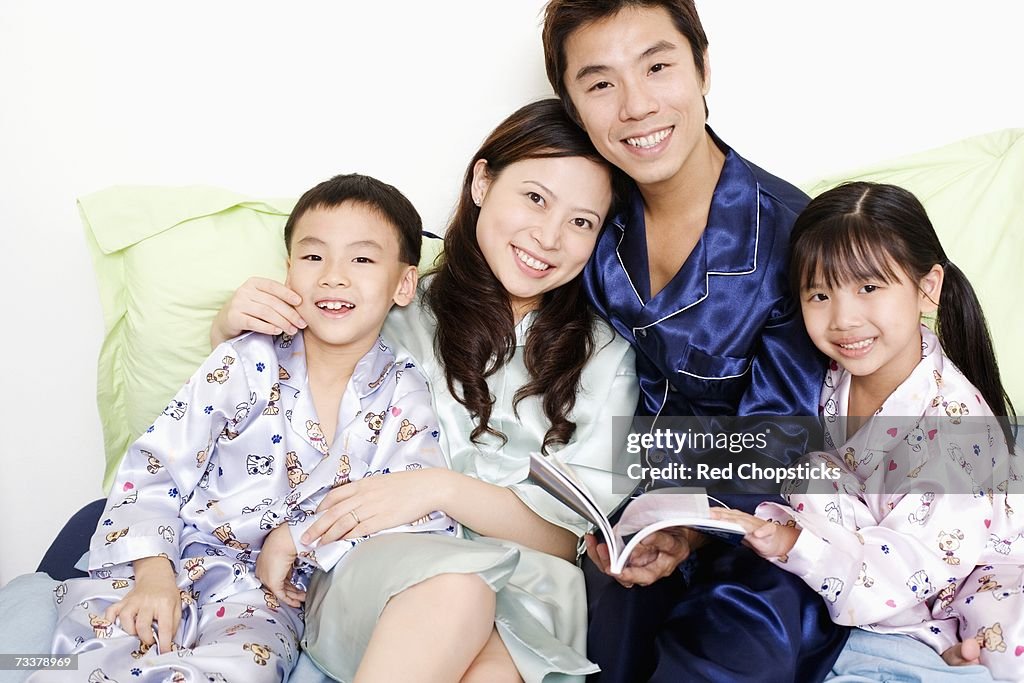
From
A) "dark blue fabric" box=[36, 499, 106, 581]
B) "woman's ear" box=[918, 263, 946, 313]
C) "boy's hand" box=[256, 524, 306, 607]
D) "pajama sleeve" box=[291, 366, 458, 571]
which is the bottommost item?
"dark blue fabric" box=[36, 499, 106, 581]

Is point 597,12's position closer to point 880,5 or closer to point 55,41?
point 880,5

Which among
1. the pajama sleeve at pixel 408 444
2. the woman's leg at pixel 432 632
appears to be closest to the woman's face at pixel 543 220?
the pajama sleeve at pixel 408 444

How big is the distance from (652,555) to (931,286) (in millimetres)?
630

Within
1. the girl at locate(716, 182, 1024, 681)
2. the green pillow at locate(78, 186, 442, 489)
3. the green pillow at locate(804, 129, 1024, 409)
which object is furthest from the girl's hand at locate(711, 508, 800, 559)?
the green pillow at locate(78, 186, 442, 489)

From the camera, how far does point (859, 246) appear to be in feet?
5.37

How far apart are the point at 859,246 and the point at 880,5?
889 millimetres

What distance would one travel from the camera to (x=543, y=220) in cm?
183

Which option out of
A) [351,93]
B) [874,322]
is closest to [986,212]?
[874,322]

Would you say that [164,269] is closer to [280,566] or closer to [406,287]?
[406,287]

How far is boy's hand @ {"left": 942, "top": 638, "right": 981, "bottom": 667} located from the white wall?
3.86ft

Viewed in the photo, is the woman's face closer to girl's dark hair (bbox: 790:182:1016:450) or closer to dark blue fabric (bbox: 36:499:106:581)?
girl's dark hair (bbox: 790:182:1016:450)

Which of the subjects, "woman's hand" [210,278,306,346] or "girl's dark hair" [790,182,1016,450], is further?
"woman's hand" [210,278,306,346]

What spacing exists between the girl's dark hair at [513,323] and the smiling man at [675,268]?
54 millimetres

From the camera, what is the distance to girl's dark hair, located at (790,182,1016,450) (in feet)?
5.38
